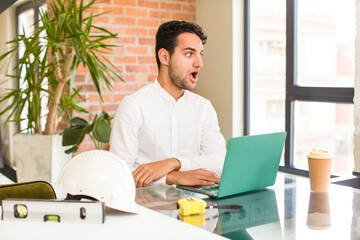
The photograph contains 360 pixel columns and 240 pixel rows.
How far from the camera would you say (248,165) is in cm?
168

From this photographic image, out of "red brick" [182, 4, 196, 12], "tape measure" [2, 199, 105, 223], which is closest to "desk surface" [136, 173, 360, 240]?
"tape measure" [2, 199, 105, 223]

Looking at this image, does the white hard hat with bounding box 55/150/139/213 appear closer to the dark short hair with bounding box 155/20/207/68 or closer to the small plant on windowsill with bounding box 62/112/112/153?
the dark short hair with bounding box 155/20/207/68

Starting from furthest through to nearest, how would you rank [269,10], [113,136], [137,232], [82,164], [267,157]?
[269,10], [113,136], [267,157], [82,164], [137,232]

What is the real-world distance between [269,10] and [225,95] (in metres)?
0.80


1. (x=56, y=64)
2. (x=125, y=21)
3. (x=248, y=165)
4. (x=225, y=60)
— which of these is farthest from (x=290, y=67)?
(x=248, y=165)

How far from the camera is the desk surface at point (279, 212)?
129cm

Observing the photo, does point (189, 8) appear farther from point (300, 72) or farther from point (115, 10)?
point (300, 72)

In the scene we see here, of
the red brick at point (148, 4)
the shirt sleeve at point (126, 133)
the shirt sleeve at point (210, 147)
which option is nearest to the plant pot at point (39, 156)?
the red brick at point (148, 4)

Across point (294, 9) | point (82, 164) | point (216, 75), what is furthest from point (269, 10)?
point (82, 164)

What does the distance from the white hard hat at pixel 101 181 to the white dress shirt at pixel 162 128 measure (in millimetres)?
944

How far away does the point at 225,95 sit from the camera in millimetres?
4125

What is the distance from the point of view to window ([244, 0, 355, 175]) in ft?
11.7

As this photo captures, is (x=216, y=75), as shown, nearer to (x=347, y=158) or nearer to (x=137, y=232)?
(x=347, y=158)

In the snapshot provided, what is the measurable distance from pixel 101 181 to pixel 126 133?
1010mm
